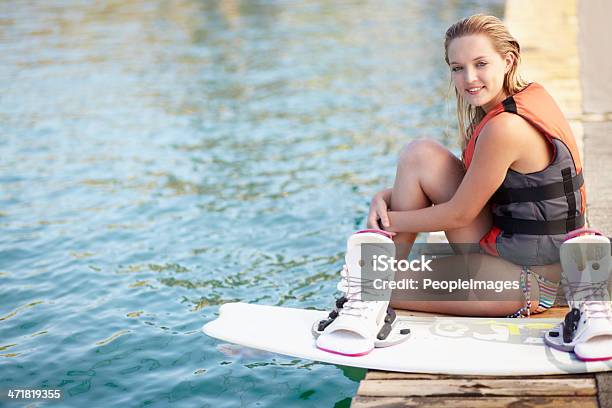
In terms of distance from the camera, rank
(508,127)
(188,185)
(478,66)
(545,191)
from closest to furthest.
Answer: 1. (508,127)
2. (545,191)
3. (478,66)
4. (188,185)

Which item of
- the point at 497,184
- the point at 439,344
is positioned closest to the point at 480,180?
the point at 497,184

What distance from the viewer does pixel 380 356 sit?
3.71m

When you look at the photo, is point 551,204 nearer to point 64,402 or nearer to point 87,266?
point 64,402

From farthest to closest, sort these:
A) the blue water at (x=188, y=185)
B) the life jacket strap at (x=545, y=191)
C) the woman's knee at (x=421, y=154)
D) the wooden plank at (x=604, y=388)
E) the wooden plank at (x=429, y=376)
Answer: the blue water at (x=188, y=185)
the woman's knee at (x=421, y=154)
the life jacket strap at (x=545, y=191)
the wooden plank at (x=429, y=376)
the wooden plank at (x=604, y=388)

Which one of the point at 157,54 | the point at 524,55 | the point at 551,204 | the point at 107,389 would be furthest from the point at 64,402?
the point at 157,54

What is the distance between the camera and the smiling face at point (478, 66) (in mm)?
3869

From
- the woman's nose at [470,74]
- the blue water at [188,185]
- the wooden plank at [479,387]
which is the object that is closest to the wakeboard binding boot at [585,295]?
the wooden plank at [479,387]

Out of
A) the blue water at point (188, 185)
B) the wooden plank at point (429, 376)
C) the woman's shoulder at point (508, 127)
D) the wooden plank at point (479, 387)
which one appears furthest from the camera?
the blue water at point (188, 185)

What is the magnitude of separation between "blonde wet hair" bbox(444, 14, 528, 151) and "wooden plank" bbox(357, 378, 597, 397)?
1.20m

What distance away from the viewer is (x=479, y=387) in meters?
3.40

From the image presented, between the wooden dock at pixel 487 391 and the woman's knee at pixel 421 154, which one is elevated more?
the woman's knee at pixel 421 154

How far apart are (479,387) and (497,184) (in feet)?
2.83

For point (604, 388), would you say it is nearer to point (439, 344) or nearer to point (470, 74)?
point (439, 344)

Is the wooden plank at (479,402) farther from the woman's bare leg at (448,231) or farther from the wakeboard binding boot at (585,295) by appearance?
the woman's bare leg at (448,231)
